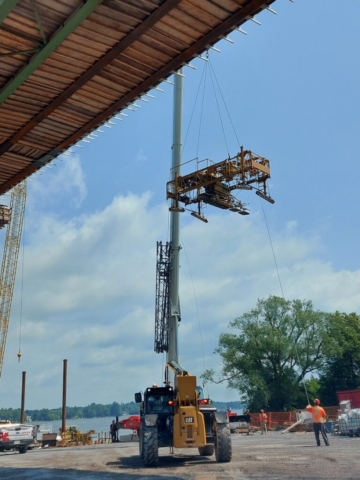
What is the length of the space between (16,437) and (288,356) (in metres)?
42.6

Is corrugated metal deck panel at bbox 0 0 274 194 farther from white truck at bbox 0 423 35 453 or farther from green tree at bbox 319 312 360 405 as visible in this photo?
green tree at bbox 319 312 360 405

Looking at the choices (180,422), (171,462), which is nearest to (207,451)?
(171,462)

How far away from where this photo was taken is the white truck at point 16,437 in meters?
25.0

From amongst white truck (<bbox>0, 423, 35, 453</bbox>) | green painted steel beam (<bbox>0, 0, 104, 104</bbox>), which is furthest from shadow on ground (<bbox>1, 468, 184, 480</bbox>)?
white truck (<bbox>0, 423, 35, 453</bbox>)

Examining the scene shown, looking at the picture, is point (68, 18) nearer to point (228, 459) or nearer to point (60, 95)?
point (60, 95)

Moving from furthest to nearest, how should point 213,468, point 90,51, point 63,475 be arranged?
point 213,468
point 63,475
point 90,51

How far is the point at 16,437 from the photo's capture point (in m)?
25.4

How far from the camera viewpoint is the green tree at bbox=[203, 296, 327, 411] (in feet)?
196

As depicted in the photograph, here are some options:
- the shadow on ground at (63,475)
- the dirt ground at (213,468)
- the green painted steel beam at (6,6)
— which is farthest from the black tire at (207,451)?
the green painted steel beam at (6,6)

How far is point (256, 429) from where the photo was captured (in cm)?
4222

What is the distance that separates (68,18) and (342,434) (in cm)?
2437

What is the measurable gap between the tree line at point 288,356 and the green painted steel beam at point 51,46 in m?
54.2

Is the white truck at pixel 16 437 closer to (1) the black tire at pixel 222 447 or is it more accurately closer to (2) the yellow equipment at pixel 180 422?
(2) the yellow equipment at pixel 180 422

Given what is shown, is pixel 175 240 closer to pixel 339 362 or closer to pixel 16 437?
pixel 16 437
